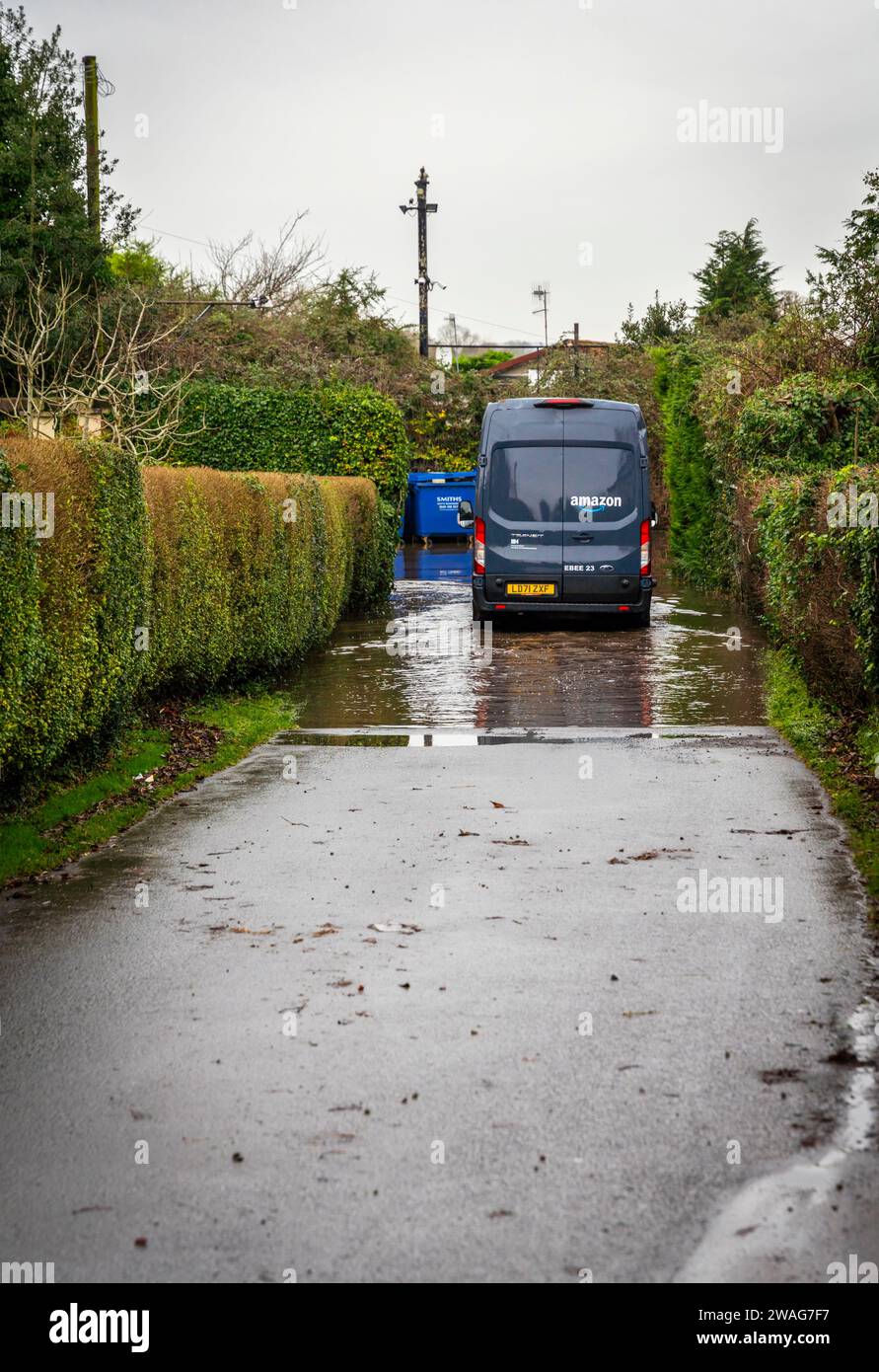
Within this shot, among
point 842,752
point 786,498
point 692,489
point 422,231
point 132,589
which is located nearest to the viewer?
point 132,589

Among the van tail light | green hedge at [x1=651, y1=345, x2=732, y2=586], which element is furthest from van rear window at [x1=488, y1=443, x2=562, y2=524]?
green hedge at [x1=651, y1=345, x2=732, y2=586]

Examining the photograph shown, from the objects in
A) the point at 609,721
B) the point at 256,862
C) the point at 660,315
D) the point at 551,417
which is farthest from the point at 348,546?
the point at 660,315

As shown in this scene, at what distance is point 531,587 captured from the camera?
19.2 metres

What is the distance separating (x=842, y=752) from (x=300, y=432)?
2231 centimetres

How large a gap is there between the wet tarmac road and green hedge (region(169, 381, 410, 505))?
21648 millimetres

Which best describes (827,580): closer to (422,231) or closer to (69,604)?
(69,604)

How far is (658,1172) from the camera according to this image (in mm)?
4070

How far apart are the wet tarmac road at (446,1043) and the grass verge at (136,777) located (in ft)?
1.07

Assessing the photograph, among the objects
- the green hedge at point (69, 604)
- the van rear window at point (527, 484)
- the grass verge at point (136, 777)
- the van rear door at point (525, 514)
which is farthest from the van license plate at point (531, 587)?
the green hedge at point (69, 604)

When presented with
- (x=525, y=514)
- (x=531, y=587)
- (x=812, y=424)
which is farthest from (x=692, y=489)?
(x=812, y=424)

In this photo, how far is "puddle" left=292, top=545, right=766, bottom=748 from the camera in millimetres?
12477

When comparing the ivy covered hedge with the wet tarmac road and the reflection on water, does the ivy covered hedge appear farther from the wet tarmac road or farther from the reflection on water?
the wet tarmac road

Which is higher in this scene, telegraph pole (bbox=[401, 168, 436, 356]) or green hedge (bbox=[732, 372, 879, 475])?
telegraph pole (bbox=[401, 168, 436, 356])

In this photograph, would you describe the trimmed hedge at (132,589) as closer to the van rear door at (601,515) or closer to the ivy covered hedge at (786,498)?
the van rear door at (601,515)
